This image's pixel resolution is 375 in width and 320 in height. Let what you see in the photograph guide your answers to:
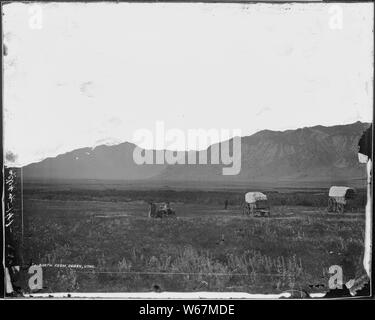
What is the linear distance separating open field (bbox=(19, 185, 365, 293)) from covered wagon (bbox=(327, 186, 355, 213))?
4 cm

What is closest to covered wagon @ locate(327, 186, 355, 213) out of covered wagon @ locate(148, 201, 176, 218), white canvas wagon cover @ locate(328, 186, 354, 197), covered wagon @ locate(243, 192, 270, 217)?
white canvas wagon cover @ locate(328, 186, 354, 197)

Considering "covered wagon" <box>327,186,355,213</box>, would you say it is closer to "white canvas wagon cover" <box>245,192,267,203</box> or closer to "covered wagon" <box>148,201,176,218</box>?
"white canvas wagon cover" <box>245,192,267,203</box>

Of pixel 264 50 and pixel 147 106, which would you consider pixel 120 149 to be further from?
pixel 264 50

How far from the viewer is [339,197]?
304 cm

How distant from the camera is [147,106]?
3023mm

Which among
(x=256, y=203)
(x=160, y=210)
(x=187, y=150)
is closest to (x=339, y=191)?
(x=256, y=203)

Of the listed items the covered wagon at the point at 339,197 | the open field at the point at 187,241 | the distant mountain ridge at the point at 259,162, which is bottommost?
the open field at the point at 187,241

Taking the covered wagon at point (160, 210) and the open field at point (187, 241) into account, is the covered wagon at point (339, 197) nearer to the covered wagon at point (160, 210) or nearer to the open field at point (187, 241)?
the open field at point (187, 241)

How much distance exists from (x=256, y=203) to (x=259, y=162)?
26 cm

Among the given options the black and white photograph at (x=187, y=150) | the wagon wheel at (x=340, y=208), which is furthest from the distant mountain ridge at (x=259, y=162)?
the wagon wheel at (x=340, y=208)

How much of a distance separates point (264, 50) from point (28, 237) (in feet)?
6.24

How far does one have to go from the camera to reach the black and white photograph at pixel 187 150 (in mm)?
3006

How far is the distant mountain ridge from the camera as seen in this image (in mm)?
3025

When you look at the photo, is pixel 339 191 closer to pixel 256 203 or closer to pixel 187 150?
pixel 256 203
